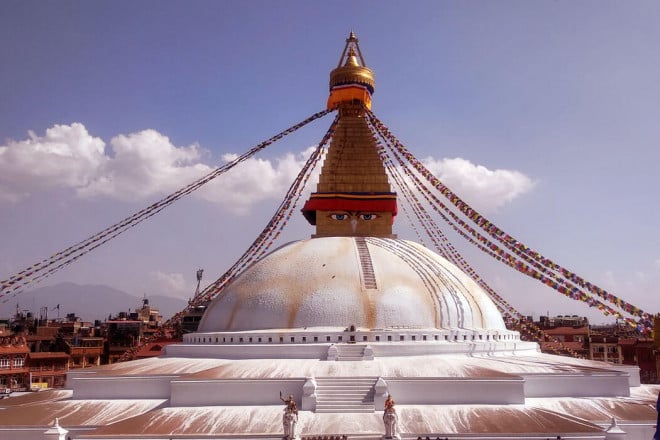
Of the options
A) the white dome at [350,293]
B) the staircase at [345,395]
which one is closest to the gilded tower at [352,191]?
the white dome at [350,293]

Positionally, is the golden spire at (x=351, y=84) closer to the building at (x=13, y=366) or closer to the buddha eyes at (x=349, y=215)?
the buddha eyes at (x=349, y=215)

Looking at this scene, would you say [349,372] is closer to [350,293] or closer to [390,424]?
[390,424]

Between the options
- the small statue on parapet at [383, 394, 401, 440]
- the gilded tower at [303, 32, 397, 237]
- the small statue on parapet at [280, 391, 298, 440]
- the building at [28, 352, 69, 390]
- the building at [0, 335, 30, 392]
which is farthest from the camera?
the building at [28, 352, 69, 390]

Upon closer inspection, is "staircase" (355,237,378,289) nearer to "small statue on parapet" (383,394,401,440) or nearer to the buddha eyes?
the buddha eyes

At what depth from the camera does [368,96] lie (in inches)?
822

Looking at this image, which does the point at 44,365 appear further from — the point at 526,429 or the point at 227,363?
the point at 526,429

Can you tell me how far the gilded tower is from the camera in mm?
18906

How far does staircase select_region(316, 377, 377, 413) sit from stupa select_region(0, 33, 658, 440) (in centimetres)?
3

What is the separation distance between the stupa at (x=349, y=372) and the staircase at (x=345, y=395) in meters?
0.03

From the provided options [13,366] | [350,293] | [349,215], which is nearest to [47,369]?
[13,366]

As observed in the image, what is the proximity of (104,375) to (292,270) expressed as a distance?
5.12 m

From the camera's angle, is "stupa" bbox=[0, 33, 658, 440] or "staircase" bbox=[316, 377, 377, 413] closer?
"stupa" bbox=[0, 33, 658, 440]

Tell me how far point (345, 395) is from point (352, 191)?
7.87 m

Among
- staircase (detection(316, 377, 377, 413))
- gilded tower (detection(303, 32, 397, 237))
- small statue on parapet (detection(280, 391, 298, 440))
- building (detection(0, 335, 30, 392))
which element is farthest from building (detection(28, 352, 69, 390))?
small statue on parapet (detection(280, 391, 298, 440))
